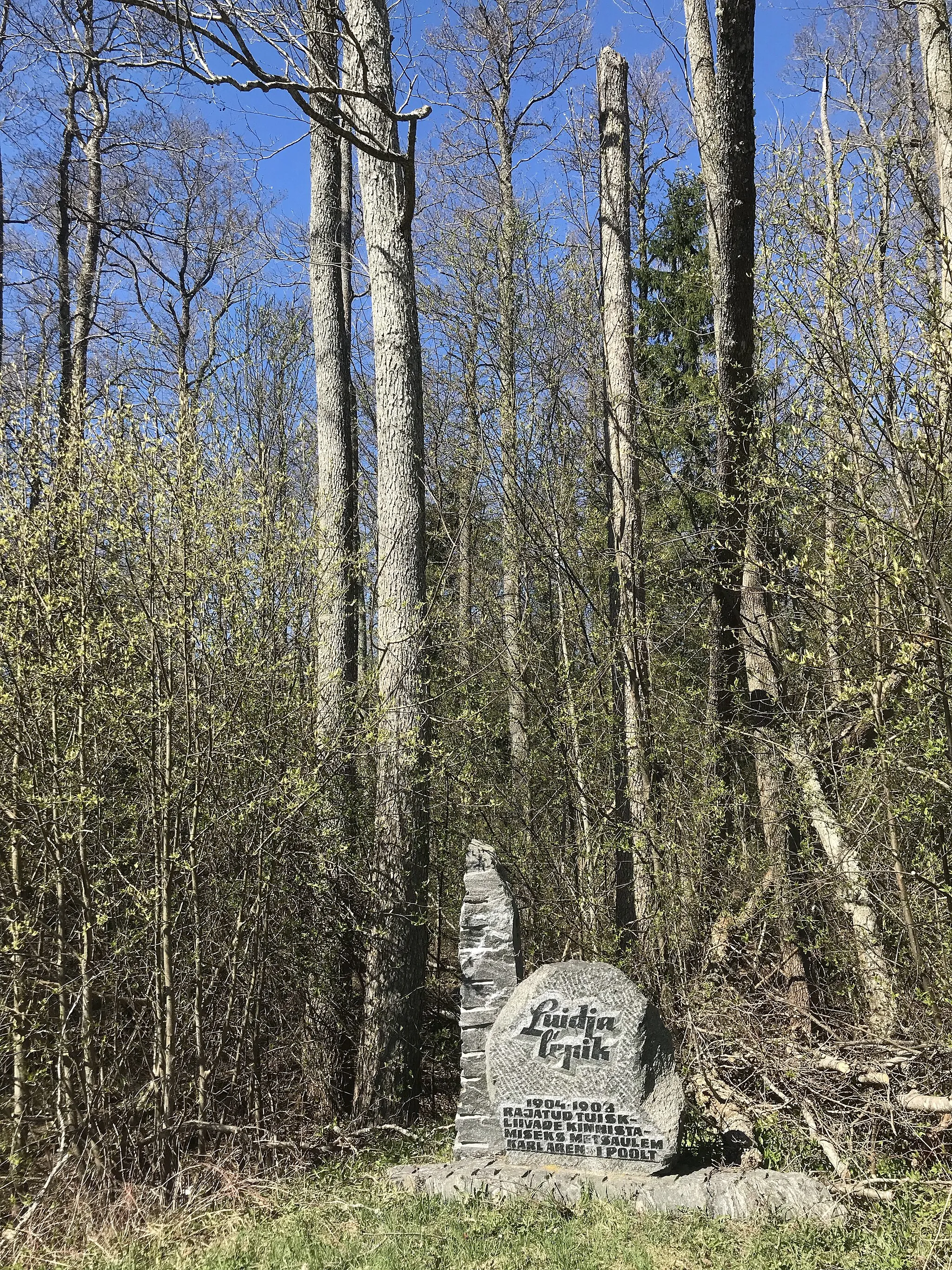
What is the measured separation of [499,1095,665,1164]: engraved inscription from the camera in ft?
16.8

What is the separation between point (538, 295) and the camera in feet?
32.8

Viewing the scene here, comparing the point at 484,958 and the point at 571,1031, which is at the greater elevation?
the point at 484,958

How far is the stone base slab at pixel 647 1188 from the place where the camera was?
15.4 feet

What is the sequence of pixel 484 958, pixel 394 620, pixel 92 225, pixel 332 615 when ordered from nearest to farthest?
pixel 484 958, pixel 394 620, pixel 332 615, pixel 92 225

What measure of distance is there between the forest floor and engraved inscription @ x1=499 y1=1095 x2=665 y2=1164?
0.31 metres

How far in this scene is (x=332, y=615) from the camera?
799 centimetres

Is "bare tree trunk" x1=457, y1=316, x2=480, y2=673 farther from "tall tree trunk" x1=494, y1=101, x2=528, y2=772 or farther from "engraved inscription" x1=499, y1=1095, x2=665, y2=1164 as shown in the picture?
"engraved inscription" x1=499, y1=1095, x2=665, y2=1164

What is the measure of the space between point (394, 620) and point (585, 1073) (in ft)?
10.7

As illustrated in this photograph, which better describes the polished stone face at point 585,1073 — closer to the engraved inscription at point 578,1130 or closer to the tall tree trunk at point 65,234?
the engraved inscription at point 578,1130

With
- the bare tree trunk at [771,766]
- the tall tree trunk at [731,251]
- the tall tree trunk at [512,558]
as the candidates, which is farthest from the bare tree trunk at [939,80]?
the tall tree trunk at [512,558]

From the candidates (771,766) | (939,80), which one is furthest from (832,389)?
(939,80)

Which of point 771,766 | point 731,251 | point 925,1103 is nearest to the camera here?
point 925,1103

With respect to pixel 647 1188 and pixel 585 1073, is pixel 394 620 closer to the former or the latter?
pixel 585 1073

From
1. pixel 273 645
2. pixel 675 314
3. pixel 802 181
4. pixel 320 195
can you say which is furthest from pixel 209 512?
pixel 675 314
